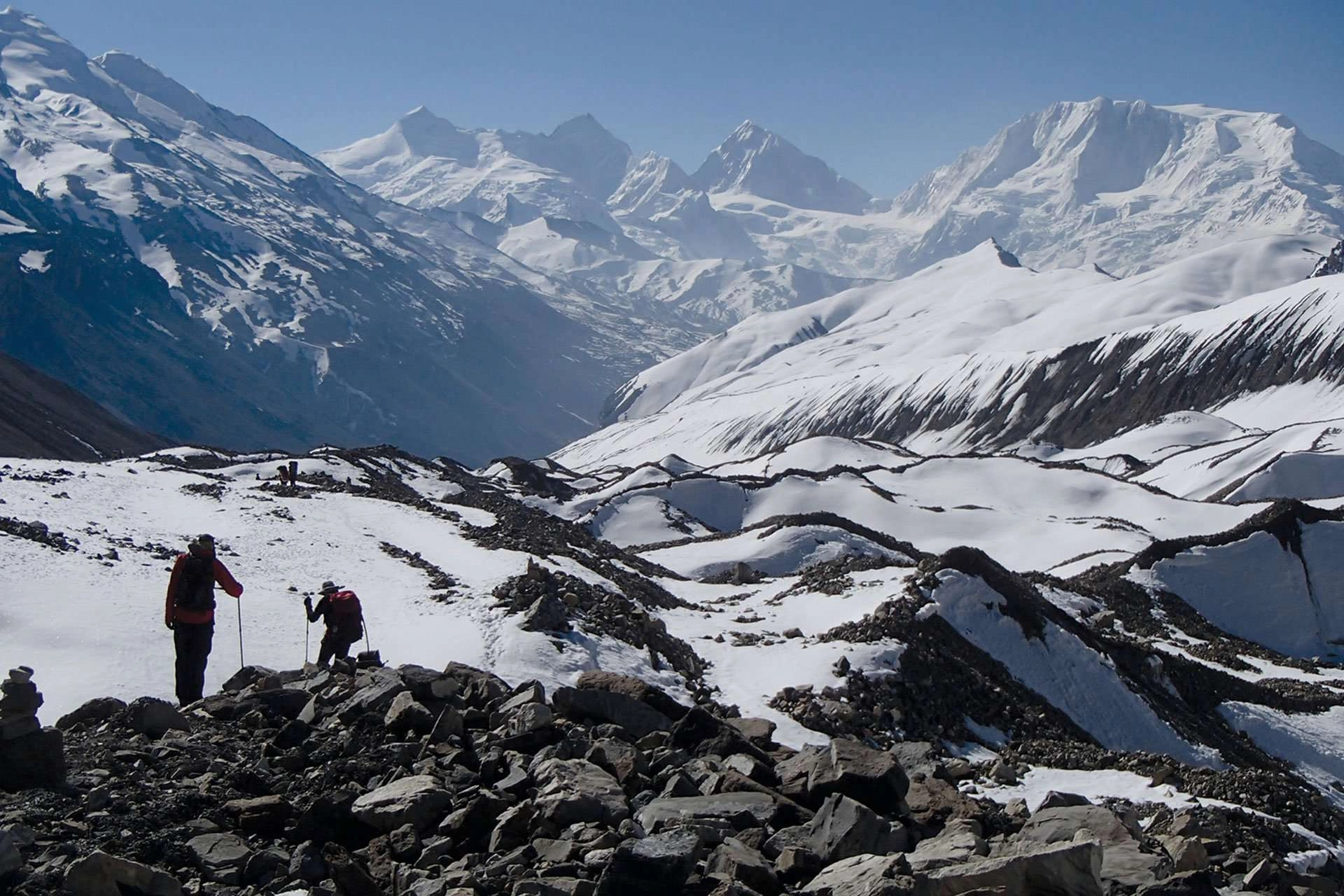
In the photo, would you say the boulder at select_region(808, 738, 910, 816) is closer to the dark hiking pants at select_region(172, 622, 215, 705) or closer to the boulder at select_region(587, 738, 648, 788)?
the boulder at select_region(587, 738, 648, 788)

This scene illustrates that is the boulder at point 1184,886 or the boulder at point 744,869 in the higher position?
the boulder at point 744,869

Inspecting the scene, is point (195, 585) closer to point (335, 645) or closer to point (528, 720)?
point (335, 645)

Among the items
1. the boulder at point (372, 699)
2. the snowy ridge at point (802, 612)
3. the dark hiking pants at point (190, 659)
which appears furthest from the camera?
the snowy ridge at point (802, 612)

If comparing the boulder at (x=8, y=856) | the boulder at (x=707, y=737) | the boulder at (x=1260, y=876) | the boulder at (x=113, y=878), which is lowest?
the boulder at (x=1260, y=876)

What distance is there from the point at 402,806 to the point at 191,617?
21.0 ft

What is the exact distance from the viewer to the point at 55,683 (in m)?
15.2

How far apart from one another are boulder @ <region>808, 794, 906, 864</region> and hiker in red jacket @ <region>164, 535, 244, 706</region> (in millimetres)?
8982

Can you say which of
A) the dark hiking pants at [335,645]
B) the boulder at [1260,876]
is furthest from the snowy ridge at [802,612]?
the boulder at [1260,876]

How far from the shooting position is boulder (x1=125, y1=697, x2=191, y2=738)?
1194cm

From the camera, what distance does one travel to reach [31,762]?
9758 mm

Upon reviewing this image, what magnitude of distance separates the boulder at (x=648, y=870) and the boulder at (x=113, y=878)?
322cm

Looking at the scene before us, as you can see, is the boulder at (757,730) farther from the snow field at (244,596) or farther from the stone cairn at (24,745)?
the stone cairn at (24,745)

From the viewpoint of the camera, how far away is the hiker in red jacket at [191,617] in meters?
14.7

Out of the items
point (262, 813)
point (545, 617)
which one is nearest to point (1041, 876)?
point (262, 813)
